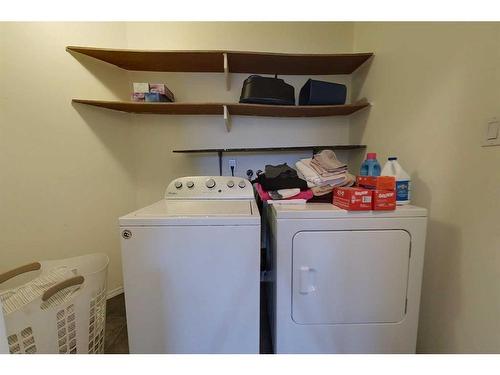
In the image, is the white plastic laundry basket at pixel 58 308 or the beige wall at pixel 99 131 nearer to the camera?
the white plastic laundry basket at pixel 58 308

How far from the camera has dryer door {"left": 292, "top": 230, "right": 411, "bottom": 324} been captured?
997 mm

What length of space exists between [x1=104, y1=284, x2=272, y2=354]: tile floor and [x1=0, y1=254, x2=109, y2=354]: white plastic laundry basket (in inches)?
11.0

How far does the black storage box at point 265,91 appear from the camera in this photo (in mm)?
1774

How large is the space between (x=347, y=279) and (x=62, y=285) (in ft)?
4.39

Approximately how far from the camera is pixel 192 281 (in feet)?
3.20

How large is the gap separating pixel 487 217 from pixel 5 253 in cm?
268

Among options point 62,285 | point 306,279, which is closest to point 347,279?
point 306,279

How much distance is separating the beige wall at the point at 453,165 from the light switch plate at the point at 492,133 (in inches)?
1.0

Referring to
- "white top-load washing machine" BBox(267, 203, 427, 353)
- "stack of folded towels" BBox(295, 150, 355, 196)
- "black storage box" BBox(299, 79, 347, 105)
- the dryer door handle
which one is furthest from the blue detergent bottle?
"black storage box" BBox(299, 79, 347, 105)

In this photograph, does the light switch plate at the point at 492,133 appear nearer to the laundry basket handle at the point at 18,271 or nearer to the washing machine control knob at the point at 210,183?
the washing machine control knob at the point at 210,183

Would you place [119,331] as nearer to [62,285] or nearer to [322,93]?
[62,285]

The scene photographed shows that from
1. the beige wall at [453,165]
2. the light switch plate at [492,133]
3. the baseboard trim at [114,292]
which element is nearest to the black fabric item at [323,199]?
the beige wall at [453,165]

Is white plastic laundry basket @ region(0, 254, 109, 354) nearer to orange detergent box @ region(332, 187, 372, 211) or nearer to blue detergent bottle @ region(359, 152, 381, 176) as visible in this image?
orange detergent box @ region(332, 187, 372, 211)

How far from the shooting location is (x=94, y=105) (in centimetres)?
179
